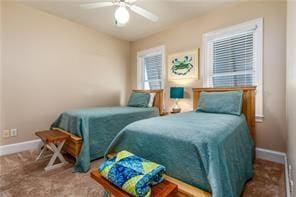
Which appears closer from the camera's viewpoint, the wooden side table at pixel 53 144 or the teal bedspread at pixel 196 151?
the teal bedspread at pixel 196 151

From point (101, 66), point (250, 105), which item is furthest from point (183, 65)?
point (101, 66)

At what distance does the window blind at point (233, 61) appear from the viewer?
271 centimetres

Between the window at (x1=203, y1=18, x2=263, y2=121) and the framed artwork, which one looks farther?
the framed artwork

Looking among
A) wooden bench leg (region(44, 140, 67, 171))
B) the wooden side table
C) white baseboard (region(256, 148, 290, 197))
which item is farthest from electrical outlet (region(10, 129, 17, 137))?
white baseboard (region(256, 148, 290, 197))

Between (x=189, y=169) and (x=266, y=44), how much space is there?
7.74 ft

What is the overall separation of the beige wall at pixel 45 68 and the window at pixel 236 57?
8.10ft

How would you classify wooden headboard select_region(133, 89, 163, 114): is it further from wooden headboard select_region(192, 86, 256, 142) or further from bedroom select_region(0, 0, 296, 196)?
wooden headboard select_region(192, 86, 256, 142)

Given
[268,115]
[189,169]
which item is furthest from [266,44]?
[189,169]

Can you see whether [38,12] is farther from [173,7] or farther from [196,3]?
[196,3]

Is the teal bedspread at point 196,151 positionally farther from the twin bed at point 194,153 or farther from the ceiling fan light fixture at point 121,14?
the ceiling fan light fixture at point 121,14

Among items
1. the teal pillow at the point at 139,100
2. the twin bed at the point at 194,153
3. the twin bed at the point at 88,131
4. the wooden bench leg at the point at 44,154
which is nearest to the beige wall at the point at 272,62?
the twin bed at the point at 194,153

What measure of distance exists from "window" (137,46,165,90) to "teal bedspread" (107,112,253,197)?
99.0 inches

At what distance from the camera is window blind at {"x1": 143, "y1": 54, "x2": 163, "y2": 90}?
163 inches

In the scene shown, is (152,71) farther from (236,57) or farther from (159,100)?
(236,57)
